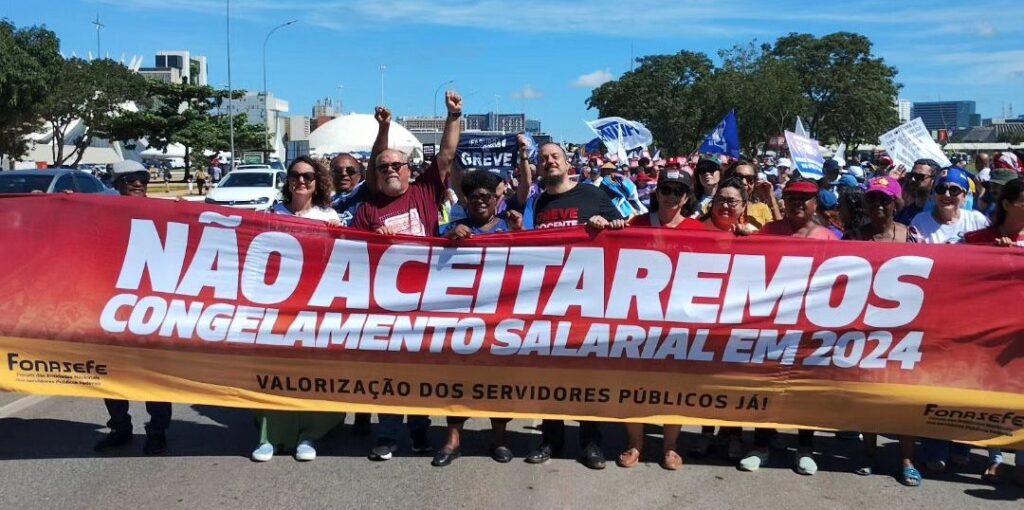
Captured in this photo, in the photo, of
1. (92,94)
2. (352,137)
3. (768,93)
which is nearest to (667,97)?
(768,93)

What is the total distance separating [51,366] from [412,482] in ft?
7.51

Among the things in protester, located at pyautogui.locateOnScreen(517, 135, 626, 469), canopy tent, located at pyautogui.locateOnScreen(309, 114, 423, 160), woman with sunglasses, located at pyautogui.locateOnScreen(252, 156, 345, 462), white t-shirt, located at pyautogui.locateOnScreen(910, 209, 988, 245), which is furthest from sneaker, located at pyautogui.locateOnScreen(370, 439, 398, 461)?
canopy tent, located at pyautogui.locateOnScreen(309, 114, 423, 160)

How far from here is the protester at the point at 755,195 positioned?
253 inches

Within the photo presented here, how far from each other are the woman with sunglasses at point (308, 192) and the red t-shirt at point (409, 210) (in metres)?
0.20

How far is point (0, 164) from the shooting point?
4703cm

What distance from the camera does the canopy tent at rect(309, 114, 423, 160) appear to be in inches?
2195

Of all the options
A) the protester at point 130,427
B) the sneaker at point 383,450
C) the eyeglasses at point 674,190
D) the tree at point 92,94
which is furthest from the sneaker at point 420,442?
the tree at point 92,94

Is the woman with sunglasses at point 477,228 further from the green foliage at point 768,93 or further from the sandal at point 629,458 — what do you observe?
the green foliage at point 768,93

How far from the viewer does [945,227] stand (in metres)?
6.02

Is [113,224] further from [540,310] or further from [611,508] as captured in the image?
[611,508]

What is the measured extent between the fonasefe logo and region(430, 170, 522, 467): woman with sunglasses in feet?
6.86

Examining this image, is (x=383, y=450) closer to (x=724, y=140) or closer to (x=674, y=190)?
(x=674, y=190)

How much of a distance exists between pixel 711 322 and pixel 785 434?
1.28 meters

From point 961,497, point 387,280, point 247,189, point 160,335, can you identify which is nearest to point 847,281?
point 961,497
